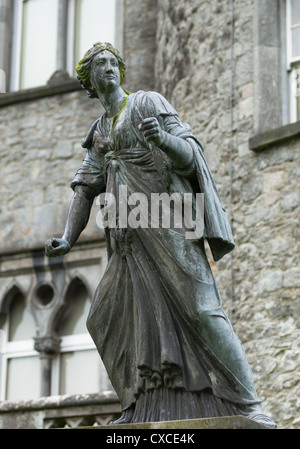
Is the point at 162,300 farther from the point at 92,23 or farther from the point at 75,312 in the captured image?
the point at 92,23

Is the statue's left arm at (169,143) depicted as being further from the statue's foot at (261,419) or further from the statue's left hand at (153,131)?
the statue's foot at (261,419)

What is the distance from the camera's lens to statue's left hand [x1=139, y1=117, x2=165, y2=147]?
5.95 meters

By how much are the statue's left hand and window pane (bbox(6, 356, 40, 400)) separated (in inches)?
352

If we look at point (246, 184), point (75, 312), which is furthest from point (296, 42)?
point (75, 312)

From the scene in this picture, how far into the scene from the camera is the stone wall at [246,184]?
1168 cm

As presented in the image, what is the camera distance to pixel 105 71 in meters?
6.53

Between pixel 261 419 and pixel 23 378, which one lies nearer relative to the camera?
pixel 261 419

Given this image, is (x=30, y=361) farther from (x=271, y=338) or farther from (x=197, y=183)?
(x=197, y=183)

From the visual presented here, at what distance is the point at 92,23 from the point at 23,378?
14.8 ft

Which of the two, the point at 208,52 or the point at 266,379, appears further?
the point at 208,52

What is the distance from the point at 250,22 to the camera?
519 inches

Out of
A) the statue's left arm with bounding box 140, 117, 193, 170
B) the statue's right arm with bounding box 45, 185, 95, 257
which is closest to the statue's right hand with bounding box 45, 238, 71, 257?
the statue's right arm with bounding box 45, 185, 95, 257

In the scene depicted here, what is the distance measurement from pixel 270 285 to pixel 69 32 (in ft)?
18.0

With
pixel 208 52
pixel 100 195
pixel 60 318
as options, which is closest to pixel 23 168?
pixel 60 318
